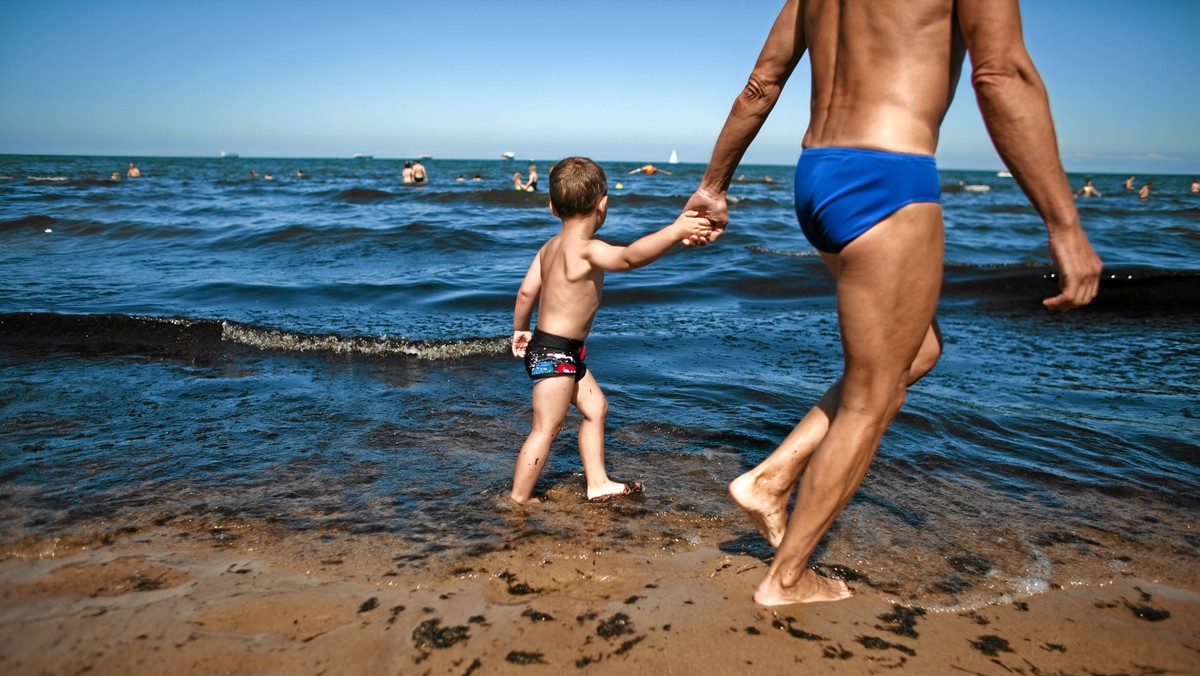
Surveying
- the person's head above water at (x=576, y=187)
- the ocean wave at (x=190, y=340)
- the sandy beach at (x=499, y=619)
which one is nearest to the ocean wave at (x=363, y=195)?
the ocean wave at (x=190, y=340)

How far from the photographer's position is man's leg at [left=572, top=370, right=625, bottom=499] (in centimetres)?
321

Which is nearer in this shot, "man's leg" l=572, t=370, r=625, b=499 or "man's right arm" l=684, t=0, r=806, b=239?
"man's right arm" l=684, t=0, r=806, b=239

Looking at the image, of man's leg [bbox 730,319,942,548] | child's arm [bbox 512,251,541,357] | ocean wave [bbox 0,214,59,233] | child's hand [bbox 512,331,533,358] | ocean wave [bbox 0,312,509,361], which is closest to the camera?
man's leg [bbox 730,319,942,548]

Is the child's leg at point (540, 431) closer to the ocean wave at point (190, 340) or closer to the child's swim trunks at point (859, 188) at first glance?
the child's swim trunks at point (859, 188)

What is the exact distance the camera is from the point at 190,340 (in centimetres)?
585

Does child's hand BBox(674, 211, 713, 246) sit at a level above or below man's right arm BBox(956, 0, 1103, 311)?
below

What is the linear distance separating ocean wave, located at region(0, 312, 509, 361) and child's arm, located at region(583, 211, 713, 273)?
9.90 feet

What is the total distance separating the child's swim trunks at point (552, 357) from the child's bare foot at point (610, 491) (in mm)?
488

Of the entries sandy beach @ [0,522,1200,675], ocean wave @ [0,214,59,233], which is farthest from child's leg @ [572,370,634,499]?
ocean wave @ [0,214,59,233]

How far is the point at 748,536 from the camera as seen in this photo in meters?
2.83

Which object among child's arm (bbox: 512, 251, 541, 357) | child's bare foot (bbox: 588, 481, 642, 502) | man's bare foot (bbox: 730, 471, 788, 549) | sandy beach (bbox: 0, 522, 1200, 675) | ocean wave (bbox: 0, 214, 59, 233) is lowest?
child's bare foot (bbox: 588, 481, 642, 502)

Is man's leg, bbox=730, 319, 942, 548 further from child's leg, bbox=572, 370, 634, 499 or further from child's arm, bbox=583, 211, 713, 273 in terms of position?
child's leg, bbox=572, 370, 634, 499

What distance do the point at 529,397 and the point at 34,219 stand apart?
1225 cm

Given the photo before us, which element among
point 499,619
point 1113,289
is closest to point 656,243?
point 499,619
